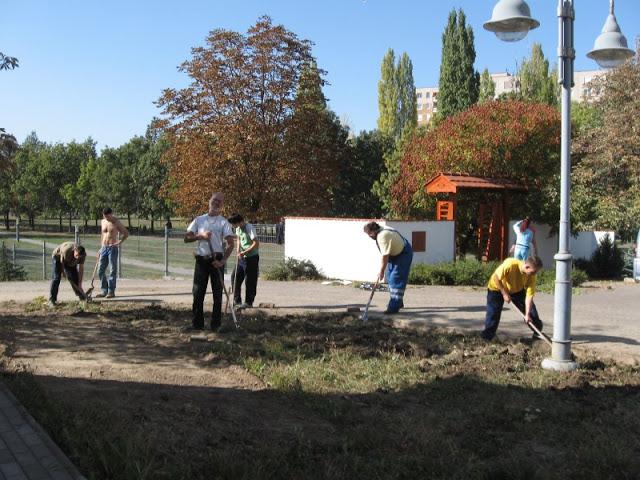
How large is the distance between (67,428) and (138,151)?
6420 cm

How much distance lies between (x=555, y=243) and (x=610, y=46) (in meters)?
15.3

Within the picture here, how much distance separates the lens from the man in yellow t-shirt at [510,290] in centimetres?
806

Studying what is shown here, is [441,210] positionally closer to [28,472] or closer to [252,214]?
[252,214]

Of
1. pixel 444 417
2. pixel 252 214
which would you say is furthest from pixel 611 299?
pixel 252 214

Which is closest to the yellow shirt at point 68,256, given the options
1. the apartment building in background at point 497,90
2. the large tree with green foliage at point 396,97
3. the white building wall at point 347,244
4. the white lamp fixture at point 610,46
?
the white building wall at point 347,244

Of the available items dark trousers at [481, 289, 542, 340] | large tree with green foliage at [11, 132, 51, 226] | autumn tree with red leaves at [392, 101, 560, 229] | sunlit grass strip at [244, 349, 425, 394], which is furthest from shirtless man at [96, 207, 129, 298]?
large tree with green foliage at [11, 132, 51, 226]

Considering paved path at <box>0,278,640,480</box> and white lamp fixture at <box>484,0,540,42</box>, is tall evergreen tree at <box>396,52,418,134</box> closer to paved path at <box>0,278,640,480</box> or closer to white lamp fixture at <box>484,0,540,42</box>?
paved path at <box>0,278,640,480</box>

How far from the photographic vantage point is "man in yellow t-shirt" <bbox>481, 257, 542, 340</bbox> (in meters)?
8.06

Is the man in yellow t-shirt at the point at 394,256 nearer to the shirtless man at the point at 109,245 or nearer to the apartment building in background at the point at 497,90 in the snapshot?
the shirtless man at the point at 109,245

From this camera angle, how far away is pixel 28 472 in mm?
3812

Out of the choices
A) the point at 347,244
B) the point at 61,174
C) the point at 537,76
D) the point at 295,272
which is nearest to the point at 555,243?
the point at 347,244

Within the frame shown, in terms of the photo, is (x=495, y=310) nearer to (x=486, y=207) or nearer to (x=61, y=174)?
(x=486, y=207)

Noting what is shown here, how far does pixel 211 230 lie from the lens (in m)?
8.77

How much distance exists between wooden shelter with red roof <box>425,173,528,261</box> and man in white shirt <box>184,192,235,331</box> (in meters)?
10.7
